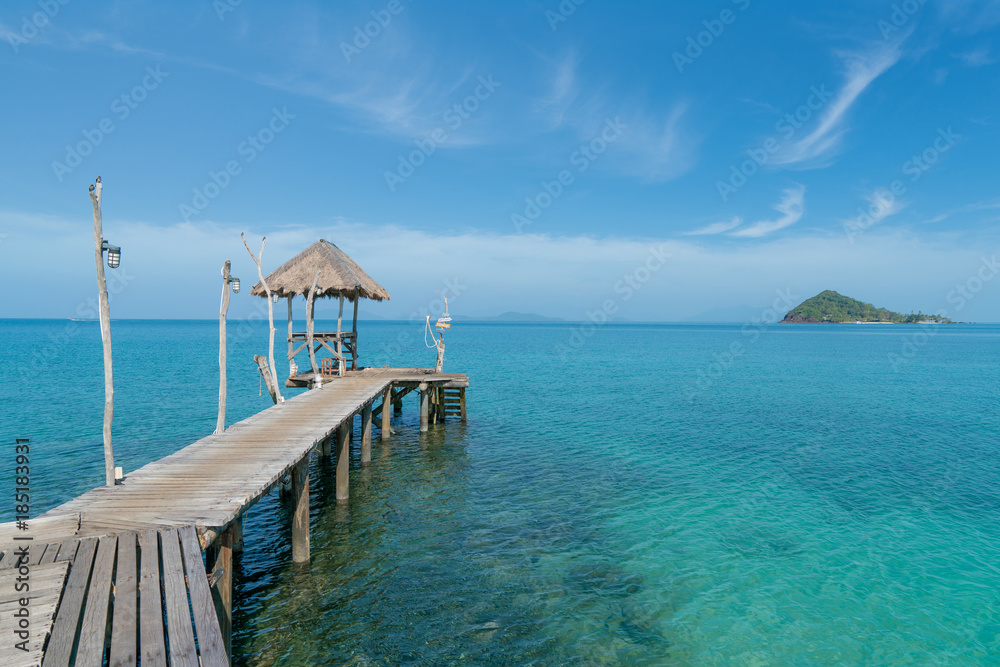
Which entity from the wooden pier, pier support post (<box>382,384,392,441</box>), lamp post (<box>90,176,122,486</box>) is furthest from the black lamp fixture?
pier support post (<box>382,384,392,441</box>)

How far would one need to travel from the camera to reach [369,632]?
7.14 m

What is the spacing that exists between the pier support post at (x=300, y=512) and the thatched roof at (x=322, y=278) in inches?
407

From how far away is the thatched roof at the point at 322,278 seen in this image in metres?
18.4

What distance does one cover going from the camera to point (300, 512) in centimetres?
887

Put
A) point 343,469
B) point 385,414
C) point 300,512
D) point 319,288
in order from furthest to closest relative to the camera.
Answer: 1. point 319,288
2. point 385,414
3. point 343,469
4. point 300,512

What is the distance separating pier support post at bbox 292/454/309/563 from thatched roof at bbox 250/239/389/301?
1034 cm

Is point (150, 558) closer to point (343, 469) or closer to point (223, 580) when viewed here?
point (223, 580)

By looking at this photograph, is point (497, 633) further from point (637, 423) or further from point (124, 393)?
point (124, 393)

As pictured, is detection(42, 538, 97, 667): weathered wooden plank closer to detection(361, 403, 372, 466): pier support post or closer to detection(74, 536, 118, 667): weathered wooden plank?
detection(74, 536, 118, 667): weathered wooden plank

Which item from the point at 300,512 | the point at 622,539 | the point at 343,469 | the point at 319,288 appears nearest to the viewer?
the point at 300,512

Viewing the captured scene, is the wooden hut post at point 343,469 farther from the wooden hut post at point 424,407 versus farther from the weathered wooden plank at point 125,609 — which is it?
the weathered wooden plank at point 125,609

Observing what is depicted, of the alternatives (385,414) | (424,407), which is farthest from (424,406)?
(385,414)

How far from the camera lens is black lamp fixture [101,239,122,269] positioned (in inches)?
315

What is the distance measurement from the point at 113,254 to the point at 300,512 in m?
5.09
